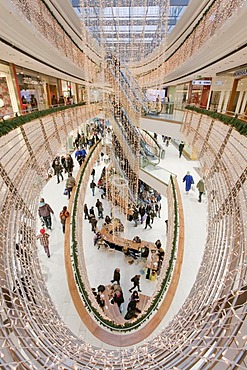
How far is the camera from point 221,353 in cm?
155

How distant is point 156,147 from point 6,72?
331 inches

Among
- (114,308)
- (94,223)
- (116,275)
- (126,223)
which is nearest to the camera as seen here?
(114,308)

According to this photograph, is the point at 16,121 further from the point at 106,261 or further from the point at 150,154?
the point at 150,154

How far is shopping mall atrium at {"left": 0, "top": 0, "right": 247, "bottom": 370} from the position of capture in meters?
1.99

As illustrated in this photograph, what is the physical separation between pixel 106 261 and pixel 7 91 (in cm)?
864

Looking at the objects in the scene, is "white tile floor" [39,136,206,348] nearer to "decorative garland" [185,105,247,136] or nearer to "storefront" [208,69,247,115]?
"decorative garland" [185,105,247,136]

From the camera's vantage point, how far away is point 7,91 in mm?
9891

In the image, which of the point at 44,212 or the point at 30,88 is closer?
the point at 44,212

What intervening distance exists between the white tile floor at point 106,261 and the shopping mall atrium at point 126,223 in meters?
0.04

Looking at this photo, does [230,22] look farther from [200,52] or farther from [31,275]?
[31,275]

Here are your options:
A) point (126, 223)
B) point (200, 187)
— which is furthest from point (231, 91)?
point (126, 223)

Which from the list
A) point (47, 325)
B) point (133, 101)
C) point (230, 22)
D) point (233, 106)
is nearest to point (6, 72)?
point (133, 101)

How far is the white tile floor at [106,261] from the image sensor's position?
5117mm

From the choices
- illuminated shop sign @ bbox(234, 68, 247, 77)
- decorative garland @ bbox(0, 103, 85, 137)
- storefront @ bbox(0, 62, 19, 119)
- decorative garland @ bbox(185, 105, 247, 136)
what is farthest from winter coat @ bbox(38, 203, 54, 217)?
illuminated shop sign @ bbox(234, 68, 247, 77)
